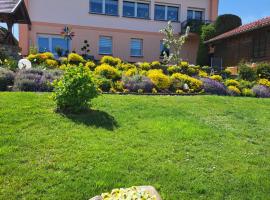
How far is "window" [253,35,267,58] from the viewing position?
80.2 ft

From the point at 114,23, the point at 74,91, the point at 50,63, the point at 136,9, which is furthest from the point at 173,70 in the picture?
the point at 136,9

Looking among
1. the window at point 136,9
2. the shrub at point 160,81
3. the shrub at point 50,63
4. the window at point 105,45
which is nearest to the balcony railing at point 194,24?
the window at point 136,9

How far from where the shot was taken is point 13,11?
63.3ft

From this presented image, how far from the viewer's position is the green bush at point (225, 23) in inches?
1247

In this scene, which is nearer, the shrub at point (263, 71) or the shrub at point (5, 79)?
the shrub at point (5, 79)

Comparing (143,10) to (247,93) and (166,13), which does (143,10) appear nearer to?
(166,13)

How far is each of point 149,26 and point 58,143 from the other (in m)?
27.8

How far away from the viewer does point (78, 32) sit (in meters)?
31.9

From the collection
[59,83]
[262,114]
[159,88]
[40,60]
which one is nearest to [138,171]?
[59,83]

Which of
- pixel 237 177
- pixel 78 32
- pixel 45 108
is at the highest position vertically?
pixel 78 32

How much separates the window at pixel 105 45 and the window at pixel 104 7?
193 cm

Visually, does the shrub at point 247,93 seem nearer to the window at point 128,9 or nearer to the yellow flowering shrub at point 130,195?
the yellow flowering shrub at point 130,195

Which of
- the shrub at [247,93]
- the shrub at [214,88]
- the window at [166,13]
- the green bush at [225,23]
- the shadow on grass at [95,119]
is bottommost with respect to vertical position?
the shadow on grass at [95,119]

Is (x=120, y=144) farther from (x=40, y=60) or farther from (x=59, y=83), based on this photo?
(x=40, y=60)
